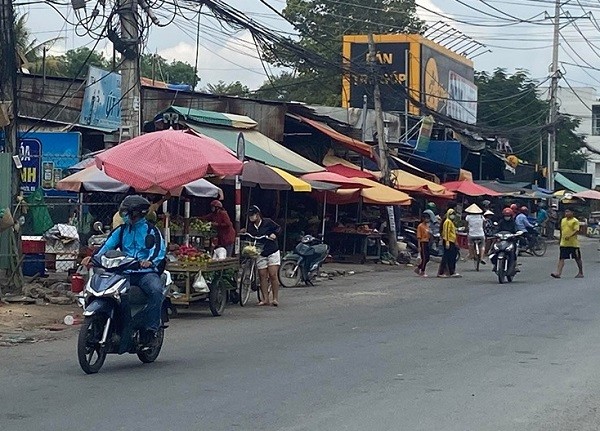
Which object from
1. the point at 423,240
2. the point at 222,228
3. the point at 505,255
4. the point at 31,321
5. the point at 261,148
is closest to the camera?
the point at 31,321

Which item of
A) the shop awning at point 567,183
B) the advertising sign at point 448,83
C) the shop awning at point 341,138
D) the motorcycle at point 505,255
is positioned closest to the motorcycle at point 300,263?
the motorcycle at point 505,255

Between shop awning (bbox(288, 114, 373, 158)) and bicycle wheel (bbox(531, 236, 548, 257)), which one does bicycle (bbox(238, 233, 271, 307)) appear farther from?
bicycle wheel (bbox(531, 236, 548, 257))

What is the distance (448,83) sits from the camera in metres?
52.2

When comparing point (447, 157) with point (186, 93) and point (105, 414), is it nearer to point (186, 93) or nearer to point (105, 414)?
point (186, 93)

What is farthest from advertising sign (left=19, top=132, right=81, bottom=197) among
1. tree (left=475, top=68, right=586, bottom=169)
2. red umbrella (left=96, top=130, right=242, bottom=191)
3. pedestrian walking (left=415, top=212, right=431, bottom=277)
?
tree (left=475, top=68, right=586, bottom=169)

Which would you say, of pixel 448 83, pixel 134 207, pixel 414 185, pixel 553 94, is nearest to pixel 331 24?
pixel 448 83

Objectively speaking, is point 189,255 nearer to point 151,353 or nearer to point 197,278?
point 197,278

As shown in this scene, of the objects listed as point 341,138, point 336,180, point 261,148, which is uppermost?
point 341,138

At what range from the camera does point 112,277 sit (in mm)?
9906

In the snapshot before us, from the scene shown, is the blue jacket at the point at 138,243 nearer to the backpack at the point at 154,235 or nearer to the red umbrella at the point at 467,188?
the backpack at the point at 154,235

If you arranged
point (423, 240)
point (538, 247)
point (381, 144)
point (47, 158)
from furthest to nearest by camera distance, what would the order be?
1. point (538, 247)
2. point (381, 144)
3. point (423, 240)
4. point (47, 158)

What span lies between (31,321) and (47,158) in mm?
7791

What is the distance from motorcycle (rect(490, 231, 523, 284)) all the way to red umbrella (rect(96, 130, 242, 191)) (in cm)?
985

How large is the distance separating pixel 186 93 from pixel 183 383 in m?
18.0
